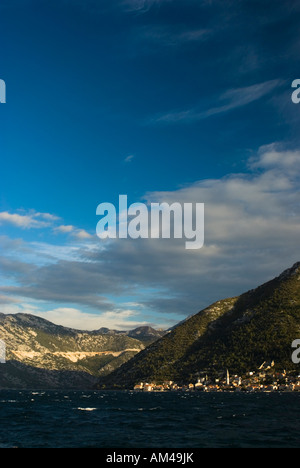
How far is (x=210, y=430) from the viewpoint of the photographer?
75062 millimetres

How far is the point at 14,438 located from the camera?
68062 mm
